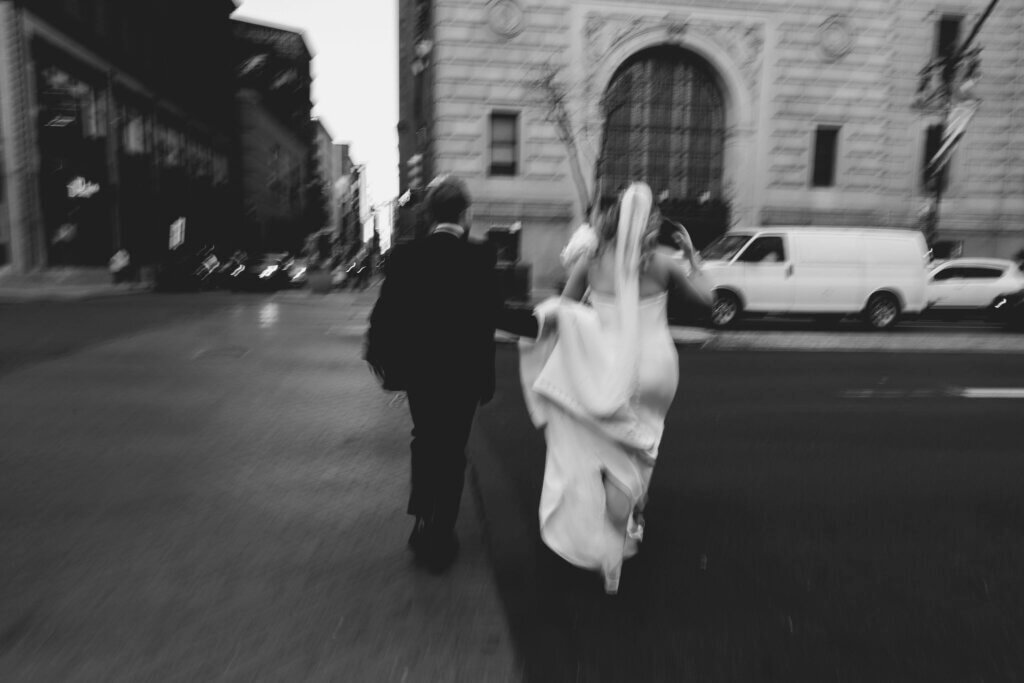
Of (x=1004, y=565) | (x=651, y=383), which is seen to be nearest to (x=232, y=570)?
(x=651, y=383)

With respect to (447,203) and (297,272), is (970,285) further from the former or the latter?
(297,272)

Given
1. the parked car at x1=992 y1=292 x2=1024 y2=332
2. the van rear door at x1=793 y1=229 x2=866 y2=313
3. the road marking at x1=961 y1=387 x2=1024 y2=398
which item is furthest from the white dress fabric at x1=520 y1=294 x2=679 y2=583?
the parked car at x1=992 y1=292 x2=1024 y2=332

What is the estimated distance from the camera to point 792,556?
3834 millimetres

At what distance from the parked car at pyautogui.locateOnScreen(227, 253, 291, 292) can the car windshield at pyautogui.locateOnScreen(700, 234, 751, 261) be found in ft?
67.6

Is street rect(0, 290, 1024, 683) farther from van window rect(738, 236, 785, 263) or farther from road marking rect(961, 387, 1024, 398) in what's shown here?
van window rect(738, 236, 785, 263)

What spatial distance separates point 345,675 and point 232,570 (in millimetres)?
1142

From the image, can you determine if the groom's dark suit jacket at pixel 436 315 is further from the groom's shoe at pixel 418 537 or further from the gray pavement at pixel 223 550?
the gray pavement at pixel 223 550

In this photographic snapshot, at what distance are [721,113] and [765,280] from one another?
16335mm

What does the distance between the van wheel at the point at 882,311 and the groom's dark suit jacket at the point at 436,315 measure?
15.3 m

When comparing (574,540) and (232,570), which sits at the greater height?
(574,540)

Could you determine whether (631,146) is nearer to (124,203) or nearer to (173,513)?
(124,203)

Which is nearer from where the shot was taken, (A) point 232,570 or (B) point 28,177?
(A) point 232,570

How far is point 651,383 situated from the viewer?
3.45 m

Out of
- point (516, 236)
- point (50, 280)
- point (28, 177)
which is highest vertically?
point (28, 177)
